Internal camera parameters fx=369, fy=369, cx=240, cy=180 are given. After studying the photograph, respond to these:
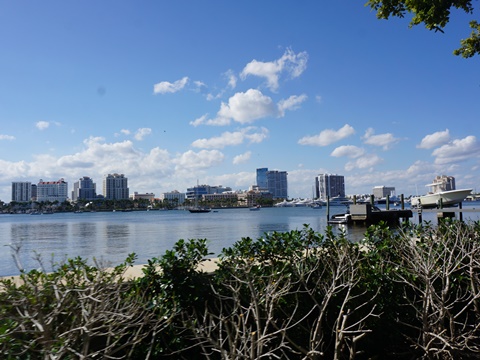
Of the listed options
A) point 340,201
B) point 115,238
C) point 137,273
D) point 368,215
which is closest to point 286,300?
point 137,273

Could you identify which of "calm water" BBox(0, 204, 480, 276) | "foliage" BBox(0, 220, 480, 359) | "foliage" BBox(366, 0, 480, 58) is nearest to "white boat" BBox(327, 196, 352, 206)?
"calm water" BBox(0, 204, 480, 276)

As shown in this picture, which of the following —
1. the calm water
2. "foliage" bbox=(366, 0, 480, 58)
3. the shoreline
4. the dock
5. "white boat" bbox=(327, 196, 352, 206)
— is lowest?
the calm water

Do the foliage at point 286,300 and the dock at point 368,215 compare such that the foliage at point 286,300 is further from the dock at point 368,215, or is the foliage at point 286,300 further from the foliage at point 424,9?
the dock at point 368,215

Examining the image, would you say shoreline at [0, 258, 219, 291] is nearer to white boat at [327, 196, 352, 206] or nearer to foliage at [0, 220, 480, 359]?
foliage at [0, 220, 480, 359]

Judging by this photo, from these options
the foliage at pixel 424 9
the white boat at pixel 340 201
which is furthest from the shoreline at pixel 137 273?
the white boat at pixel 340 201

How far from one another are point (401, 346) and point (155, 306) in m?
3.12

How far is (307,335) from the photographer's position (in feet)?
13.2

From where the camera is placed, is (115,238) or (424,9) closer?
(424,9)

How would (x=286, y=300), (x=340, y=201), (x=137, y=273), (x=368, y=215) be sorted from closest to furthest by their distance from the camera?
(x=286, y=300) → (x=137, y=273) → (x=368, y=215) → (x=340, y=201)

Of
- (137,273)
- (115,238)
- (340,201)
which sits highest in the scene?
(340,201)

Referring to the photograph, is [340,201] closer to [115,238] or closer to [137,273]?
[115,238]

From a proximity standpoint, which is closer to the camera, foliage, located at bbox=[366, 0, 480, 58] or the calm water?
foliage, located at bbox=[366, 0, 480, 58]

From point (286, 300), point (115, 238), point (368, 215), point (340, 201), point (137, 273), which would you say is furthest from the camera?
point (340, 201)

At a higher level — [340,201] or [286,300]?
[340,201]
